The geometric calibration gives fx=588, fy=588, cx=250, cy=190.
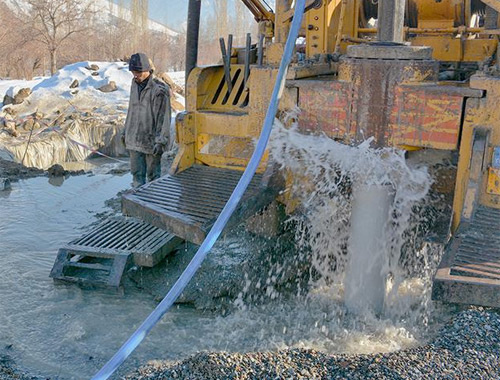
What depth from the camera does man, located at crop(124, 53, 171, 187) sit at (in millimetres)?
5840

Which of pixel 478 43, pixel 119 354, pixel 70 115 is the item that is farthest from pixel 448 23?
pixel 70 115

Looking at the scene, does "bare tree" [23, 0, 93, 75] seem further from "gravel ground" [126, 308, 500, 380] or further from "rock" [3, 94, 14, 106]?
"gravel ground" [126, 308, 500, 380]

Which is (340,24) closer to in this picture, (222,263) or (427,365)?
(222,263)

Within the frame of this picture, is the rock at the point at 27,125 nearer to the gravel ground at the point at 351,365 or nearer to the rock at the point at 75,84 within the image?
the rock at the point at 75,84

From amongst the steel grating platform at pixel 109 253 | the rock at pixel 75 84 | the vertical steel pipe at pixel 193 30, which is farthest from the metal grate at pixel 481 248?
the rock at pixel 75 84

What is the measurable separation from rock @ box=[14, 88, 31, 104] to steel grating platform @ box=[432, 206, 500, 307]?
496 inches

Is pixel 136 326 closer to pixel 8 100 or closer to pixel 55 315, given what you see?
pixel 55 315

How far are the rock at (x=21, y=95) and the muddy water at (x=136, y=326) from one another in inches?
371

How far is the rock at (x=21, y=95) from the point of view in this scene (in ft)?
45.7

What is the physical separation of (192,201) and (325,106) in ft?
3.87

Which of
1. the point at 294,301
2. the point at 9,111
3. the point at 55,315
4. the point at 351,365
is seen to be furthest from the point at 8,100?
the point at 351,365

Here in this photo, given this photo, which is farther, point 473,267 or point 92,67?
point 92,67

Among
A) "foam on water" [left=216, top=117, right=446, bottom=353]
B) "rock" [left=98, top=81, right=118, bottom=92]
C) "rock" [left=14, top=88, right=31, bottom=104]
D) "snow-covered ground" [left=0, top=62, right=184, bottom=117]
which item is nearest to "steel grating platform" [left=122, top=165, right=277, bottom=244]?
"foam on water" [left=216, top=117, right=446, bottom=353]

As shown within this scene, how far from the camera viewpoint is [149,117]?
19.6 feet
